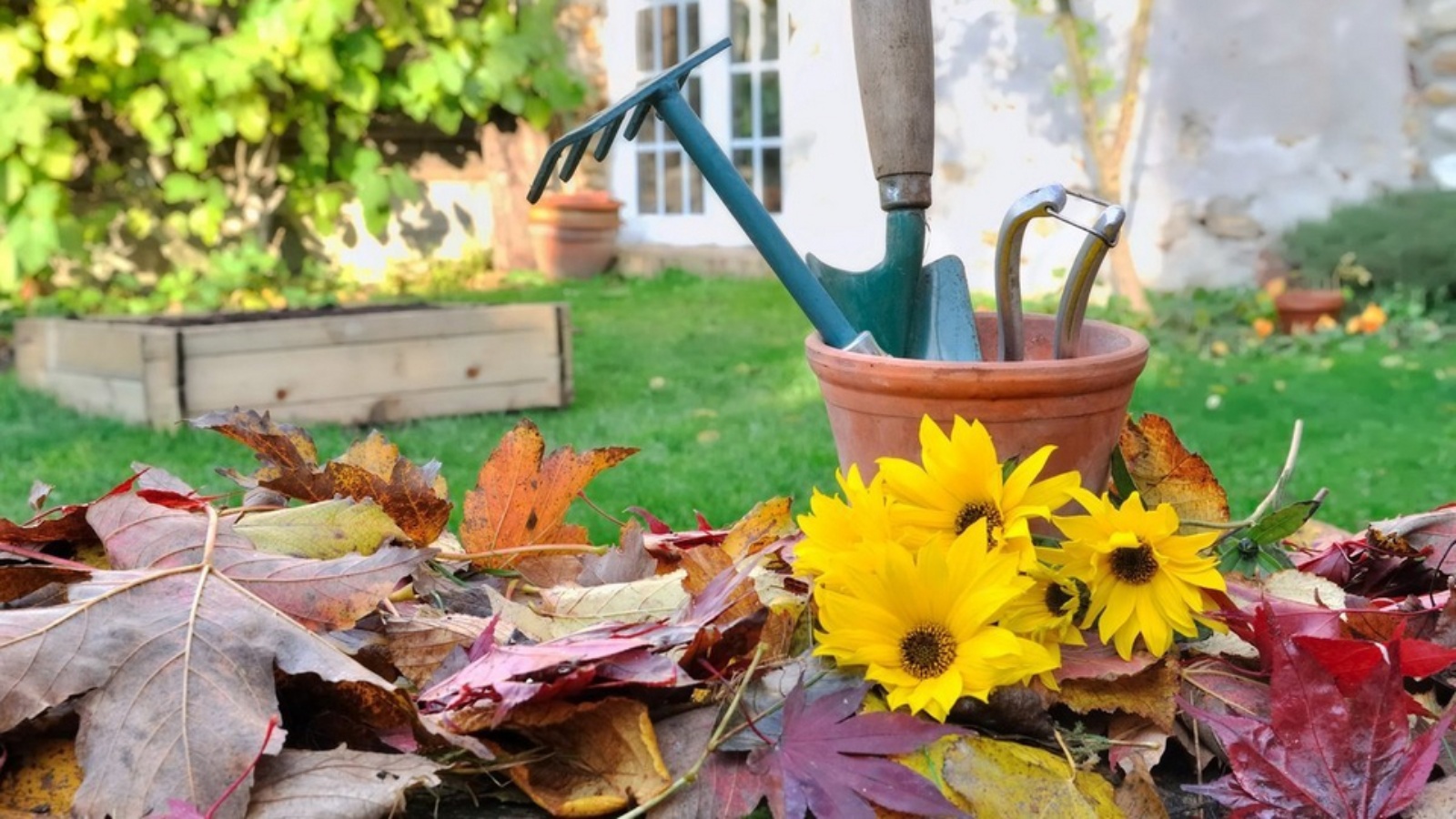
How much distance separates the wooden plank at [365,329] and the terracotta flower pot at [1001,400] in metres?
2.78

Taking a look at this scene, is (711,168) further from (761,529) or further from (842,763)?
(842,763)

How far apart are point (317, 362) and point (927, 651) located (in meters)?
3.00

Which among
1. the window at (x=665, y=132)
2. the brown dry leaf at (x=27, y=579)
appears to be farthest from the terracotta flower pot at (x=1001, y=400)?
the window at (x=665, y=132)

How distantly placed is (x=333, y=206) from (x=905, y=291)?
5.75 metres

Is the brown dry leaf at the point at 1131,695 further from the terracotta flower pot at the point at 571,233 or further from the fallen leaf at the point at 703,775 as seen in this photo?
the terracotta flower pot at the point at 571,233

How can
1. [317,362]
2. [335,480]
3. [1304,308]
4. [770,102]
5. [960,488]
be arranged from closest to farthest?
[960,488] → [335,480] → [317,362] → [1304,308] → [770,102]

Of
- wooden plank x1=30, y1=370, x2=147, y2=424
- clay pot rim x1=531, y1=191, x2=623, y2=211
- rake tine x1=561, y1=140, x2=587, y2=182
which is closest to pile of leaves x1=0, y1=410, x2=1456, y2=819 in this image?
rake tine x1=561, y1=140, x2=587, y2=182

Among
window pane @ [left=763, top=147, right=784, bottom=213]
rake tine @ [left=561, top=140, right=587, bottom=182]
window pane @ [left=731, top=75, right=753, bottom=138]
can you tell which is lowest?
rake tine @ [left=561, top=140, right=587, bottom=182]

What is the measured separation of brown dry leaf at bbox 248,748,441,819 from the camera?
1.52 feet

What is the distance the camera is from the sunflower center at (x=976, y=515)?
0.57 metres

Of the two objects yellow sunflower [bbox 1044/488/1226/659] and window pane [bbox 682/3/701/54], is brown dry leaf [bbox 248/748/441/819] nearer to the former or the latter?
yellow sunflower [bbox 1044/488/1226/659]

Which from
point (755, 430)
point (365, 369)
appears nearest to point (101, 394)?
point (365, 369)

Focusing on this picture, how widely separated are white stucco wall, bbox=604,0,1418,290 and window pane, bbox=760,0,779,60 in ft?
2.14

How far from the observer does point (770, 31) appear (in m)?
6.81
